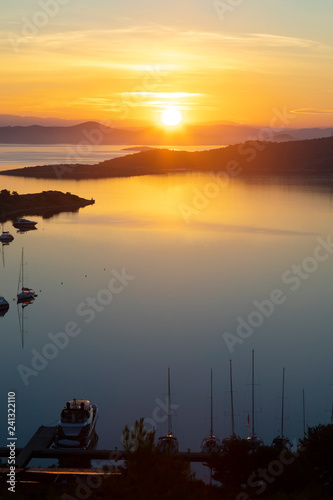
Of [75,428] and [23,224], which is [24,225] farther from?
[75,428]

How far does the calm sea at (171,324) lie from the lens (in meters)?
15.2

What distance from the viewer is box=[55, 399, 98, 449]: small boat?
1345 cm

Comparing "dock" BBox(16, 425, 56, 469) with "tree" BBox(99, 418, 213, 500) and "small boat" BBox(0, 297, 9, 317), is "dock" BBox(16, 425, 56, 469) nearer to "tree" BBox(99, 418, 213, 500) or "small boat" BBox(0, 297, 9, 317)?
"tree" BBox(99, 418, 213, 500)

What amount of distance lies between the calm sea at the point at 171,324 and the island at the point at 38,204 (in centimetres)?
897

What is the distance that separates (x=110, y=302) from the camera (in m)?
24.4

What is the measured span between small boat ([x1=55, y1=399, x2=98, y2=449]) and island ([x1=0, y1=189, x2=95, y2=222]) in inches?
1543

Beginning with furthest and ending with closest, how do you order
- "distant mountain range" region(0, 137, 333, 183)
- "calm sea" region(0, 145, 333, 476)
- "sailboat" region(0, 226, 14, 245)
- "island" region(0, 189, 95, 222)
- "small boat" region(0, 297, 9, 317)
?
"distant mountain range" region(0, 137, 333, 183) → "island" region(0, 189, 95, 222) → "sailboat" region(0, 226, 14, 245) → "small boat" region(0, 297, 9, 317) → "calm sea" region(0, 145, 333, 476)

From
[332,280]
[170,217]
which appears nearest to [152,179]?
[170,217]

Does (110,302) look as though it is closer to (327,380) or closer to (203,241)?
(327,380)

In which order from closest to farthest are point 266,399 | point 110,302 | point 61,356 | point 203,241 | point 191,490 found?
point 191,490, point 266,399, point 61,356, point 110,302, point 203,241

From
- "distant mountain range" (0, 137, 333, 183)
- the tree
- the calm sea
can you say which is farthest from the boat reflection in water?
"distant mountain range" (0, 137, 333, 183)

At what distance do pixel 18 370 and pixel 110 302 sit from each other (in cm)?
734

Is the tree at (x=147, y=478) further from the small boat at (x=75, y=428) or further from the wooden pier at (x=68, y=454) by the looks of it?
the small boat at (x=75, y=428)

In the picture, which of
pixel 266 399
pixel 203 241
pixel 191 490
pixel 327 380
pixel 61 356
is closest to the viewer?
pixel 191 490
